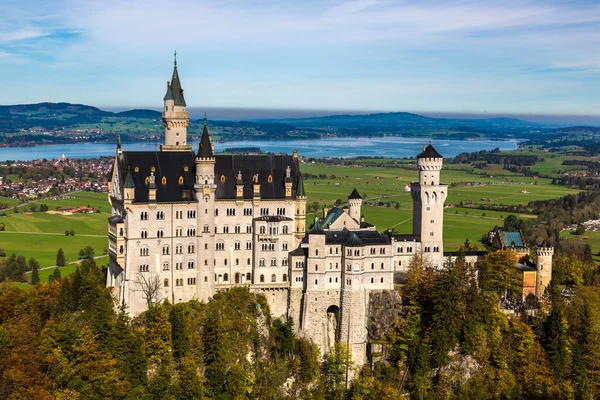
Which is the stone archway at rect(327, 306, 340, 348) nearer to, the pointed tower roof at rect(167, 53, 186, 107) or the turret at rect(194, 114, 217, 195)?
the turret at rect(194, 114, 217, 195)

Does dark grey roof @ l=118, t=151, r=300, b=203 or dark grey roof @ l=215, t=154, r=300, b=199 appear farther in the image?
dark grey roof @ l=215, t=154, r=300, b=199

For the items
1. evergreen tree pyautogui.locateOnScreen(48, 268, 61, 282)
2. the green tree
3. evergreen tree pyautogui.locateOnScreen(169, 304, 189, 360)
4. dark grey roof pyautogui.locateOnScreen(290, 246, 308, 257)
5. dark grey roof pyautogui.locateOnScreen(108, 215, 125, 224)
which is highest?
dark grey roof pyautogui.locateOnScreen(108, 215, 125, 224)

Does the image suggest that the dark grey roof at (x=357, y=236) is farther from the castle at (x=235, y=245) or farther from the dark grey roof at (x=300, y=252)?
the dark grey roof at (x=300, y=252)

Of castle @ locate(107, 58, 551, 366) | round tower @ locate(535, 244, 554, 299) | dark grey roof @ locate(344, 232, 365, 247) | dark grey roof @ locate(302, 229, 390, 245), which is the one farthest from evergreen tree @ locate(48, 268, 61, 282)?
round tower @ locate(535, 244, 554, 299)

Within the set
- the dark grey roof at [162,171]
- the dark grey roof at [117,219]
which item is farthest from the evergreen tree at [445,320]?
the dark grey roof at [117,219]

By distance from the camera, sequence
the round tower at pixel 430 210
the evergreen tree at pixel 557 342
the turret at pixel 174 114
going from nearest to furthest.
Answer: the evergreen tree at pixel 557 342 → the turret at pixel 174 114 → the round tower at pixel 430 210

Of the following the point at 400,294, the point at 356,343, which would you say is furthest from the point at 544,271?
the point at 356,343

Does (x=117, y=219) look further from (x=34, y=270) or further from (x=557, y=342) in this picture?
(x=557, y=342)

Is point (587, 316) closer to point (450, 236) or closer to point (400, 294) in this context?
point (400, 294)
